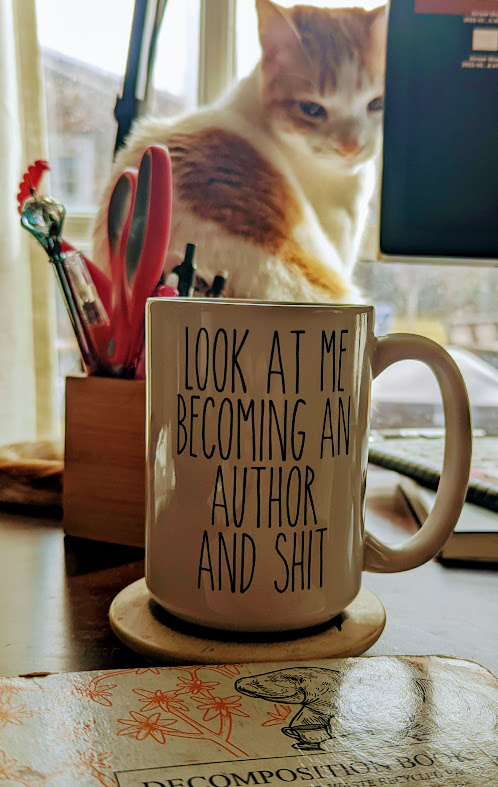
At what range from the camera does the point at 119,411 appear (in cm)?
49

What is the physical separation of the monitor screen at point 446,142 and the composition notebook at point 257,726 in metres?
0.42

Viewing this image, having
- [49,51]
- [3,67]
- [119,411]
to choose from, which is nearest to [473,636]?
[119,411]

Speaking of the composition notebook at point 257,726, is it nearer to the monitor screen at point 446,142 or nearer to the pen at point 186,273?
the pen at point 186,273

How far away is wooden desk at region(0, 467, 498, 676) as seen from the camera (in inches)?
13.6

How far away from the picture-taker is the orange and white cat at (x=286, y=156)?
2.83 feet

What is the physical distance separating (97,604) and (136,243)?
24cm

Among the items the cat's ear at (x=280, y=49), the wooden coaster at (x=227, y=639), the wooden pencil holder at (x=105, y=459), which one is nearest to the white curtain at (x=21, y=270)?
the cat's ear at (x=280, y=49)

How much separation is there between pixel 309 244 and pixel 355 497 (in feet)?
1.96

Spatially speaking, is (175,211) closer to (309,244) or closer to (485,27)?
(309,244)

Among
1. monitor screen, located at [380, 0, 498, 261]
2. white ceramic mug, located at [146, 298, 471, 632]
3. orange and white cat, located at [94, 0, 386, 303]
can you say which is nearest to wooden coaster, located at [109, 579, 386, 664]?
white ceramic mug, located at [146, 298, 471, 632]

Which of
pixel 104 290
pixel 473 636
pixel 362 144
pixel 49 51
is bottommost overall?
pixel 473 636

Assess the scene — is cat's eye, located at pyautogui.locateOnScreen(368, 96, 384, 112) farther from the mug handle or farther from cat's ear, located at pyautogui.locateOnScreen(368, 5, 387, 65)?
the mug handle

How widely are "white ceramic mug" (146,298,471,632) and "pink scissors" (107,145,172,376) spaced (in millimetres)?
157

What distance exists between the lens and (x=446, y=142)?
647 millimetres
